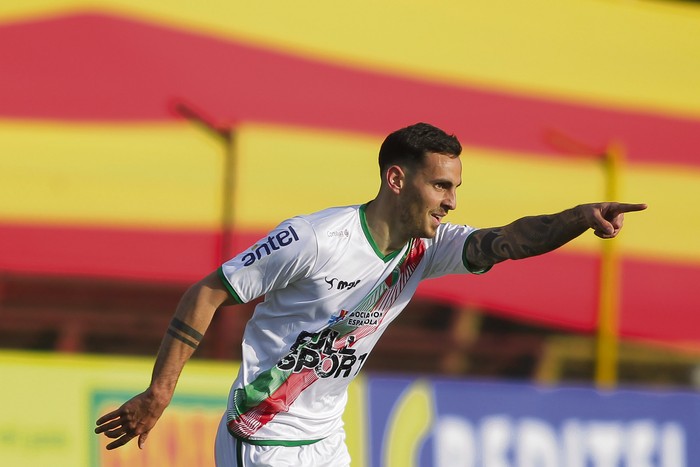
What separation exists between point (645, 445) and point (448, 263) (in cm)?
424

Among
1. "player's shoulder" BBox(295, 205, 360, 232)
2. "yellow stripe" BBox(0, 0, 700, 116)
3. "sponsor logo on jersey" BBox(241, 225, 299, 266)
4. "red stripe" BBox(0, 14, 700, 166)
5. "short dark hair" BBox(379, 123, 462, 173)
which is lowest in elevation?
"sponsor logo on jersey" BBox(241, 225, 299, 266)

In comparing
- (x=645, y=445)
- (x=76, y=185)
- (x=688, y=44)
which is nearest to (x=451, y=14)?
(x=688, y=44)

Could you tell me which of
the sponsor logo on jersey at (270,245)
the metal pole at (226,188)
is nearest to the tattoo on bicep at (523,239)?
the sponsor logo on jersey at (270,245)

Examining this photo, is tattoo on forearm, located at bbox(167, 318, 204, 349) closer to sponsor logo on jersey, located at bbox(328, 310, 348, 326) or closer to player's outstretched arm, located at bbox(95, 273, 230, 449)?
player's outstretched arm, located at bbox(95, 273, 230, 449)

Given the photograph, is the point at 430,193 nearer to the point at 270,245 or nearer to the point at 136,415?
the point at 270,245

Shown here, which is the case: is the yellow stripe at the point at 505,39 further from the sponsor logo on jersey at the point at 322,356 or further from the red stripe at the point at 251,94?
the sponsor logo on jersey at the point at 322,356

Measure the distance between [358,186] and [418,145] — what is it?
5414 mm

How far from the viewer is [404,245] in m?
4.65

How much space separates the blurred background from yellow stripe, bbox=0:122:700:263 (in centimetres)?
2

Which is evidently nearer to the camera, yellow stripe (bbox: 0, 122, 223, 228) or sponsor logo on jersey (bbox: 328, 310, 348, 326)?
sponsor logo on jersey (bbox: 328, 310, 348, 326)

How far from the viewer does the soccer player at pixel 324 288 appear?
4.28 meters

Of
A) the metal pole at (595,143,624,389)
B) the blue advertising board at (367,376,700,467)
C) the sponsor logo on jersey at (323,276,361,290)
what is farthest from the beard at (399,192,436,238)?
the metal pole at (595,143,624,389)

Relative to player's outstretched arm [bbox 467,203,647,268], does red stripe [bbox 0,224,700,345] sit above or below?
above

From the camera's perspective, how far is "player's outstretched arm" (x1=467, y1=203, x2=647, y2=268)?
416 cm
